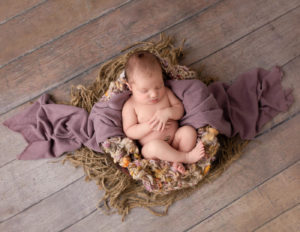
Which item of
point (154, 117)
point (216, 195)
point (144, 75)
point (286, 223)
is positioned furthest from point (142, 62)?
point (286, 223)

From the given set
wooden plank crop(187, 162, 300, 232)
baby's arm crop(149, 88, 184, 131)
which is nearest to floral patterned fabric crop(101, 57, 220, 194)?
baby's arm crop(149, 88, 184, 131)

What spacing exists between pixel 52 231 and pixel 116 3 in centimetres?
122

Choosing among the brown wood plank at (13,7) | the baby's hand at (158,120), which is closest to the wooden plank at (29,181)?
the baby's hand at (158,120)

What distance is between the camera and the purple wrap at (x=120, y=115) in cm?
140

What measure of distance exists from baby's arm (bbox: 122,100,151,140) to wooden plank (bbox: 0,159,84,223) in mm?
351

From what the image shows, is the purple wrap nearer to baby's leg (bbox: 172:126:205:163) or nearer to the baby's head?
baby's leg (bbox: 172:126:205:163)

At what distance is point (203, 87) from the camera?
4.32ft

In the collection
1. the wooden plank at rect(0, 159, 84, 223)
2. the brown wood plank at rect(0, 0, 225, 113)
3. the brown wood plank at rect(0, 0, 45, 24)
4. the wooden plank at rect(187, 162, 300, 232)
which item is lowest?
the wooden plank at rect(187, 162, 300, 232)

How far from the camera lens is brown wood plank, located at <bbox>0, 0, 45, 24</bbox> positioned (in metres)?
1.65

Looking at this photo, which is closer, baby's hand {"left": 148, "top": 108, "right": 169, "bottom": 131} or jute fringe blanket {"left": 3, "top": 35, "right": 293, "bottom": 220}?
baby's hand {"left": 148, "top": 108, "right": 169, "bottom": 131}

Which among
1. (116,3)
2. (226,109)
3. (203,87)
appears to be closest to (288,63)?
(226,109)

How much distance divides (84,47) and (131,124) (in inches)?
22.6

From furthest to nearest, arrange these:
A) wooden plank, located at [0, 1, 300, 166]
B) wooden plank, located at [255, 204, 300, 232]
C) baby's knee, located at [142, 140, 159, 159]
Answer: wooden plank, located at [0, 1, 300, 166] < wooden plank, located at [255, 204, 300, 232] < baby's knee, located at [142, 140, 159, 159]

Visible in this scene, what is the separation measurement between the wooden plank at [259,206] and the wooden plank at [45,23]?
1206 millimetres
